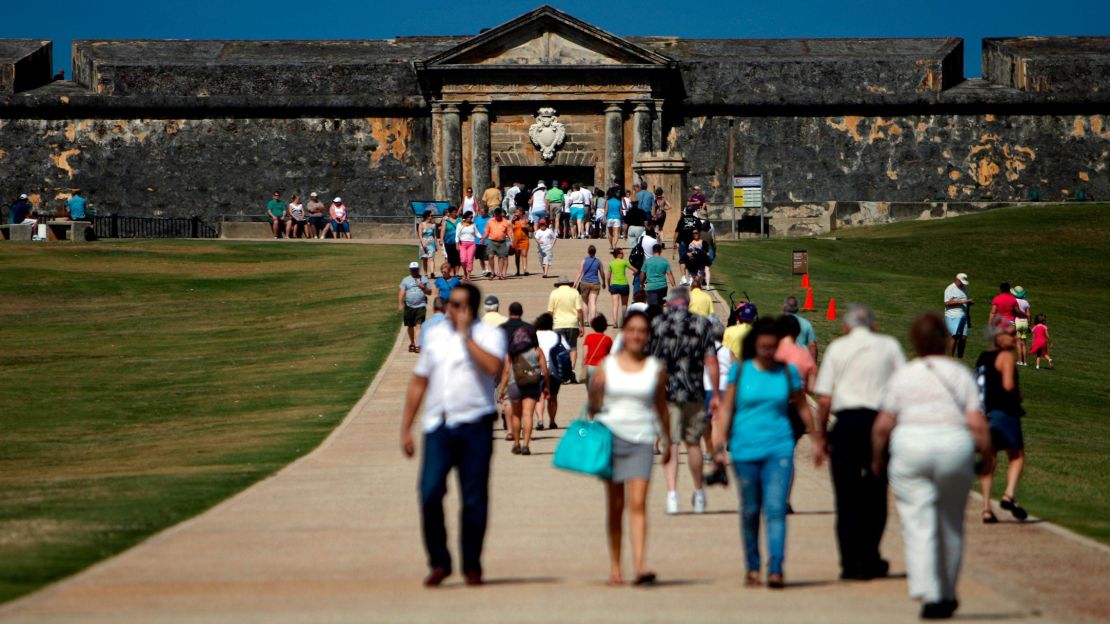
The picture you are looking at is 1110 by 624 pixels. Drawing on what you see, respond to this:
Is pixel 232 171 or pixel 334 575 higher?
pixel 232 171

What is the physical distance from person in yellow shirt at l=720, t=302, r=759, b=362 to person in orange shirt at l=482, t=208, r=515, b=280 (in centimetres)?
1541

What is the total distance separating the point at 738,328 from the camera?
16.3 meters

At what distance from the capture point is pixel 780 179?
53.8 metres

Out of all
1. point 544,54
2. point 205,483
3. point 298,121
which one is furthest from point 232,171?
Result: point 205,483

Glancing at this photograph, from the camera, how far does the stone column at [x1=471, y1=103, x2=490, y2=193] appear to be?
50.0m

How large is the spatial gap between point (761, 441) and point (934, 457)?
1.40m

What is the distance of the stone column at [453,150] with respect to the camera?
5028cm

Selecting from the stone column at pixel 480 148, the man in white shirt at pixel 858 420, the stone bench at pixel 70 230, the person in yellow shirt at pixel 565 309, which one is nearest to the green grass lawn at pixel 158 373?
the stone bench at pixel 70 230

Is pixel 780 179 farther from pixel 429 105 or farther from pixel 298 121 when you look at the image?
pixel 298 121

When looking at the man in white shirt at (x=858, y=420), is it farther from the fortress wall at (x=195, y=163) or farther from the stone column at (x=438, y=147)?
the fortress wall at (x=195, y=163)

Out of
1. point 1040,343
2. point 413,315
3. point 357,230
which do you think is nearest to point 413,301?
point 413,315

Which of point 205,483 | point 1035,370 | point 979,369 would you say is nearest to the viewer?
point 979,369

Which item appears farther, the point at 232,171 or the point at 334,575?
the point at 232,171

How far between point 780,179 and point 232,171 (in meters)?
16.5
